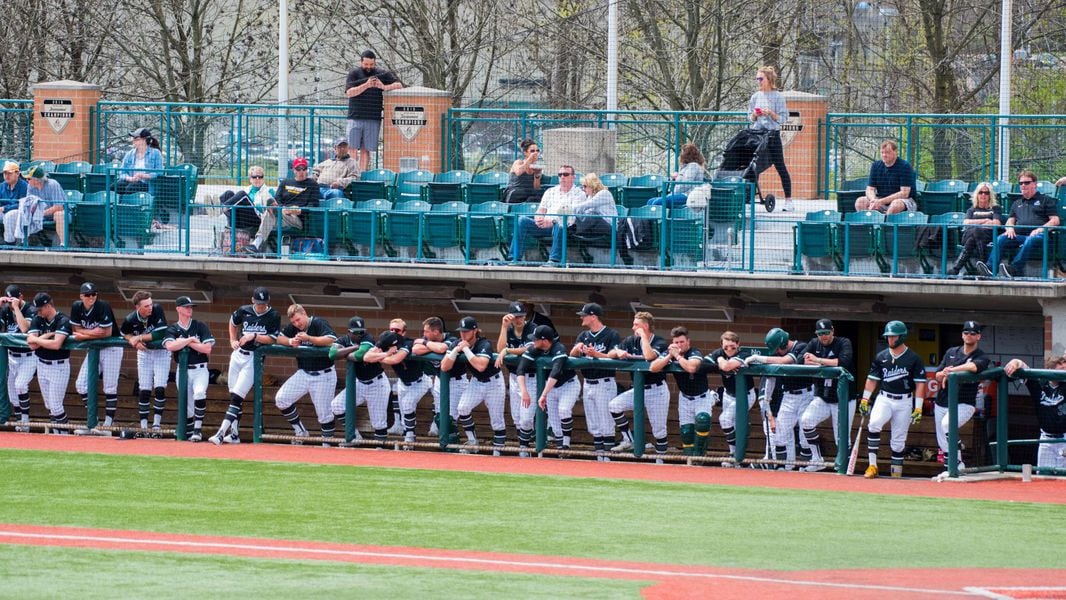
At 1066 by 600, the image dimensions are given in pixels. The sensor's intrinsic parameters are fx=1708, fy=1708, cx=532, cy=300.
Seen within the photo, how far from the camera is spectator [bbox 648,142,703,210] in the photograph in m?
17.7

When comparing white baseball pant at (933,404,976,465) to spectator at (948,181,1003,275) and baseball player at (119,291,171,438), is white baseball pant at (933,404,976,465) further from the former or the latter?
baseball player at (119,291,171,438)

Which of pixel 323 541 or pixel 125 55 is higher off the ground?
pixel 125 55

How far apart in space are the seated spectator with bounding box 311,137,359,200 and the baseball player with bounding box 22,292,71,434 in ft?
10.7

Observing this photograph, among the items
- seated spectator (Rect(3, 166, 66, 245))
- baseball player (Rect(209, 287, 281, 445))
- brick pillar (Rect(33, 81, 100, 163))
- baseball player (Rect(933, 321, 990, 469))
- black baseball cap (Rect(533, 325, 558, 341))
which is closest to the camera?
baseball player (Rect(933, 321, 990, 469))

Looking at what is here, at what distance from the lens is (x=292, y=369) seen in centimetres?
1952

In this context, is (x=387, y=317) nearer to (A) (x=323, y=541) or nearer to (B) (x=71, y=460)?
(B) (x=71, y=460)

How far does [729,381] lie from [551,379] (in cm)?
174

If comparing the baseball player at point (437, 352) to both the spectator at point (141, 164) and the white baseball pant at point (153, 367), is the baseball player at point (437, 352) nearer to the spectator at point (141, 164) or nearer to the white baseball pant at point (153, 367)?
the white baseball pant at point (153, 367)

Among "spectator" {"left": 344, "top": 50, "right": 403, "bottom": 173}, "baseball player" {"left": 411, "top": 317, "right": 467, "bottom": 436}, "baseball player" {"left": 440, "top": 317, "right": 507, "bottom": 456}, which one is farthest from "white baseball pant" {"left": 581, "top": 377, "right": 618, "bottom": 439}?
"spectator" {"left": 344, "top": 50, "right": 403, "bottom": 173}

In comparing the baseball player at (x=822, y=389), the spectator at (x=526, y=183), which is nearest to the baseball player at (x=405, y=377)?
the spectator at (x=526, y=183)

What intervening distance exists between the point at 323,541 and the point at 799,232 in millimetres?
7106

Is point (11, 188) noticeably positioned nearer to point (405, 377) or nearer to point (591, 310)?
point (405, 377)

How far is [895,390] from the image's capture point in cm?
1595

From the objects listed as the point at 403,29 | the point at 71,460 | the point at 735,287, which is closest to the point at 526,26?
the point at 403,29
